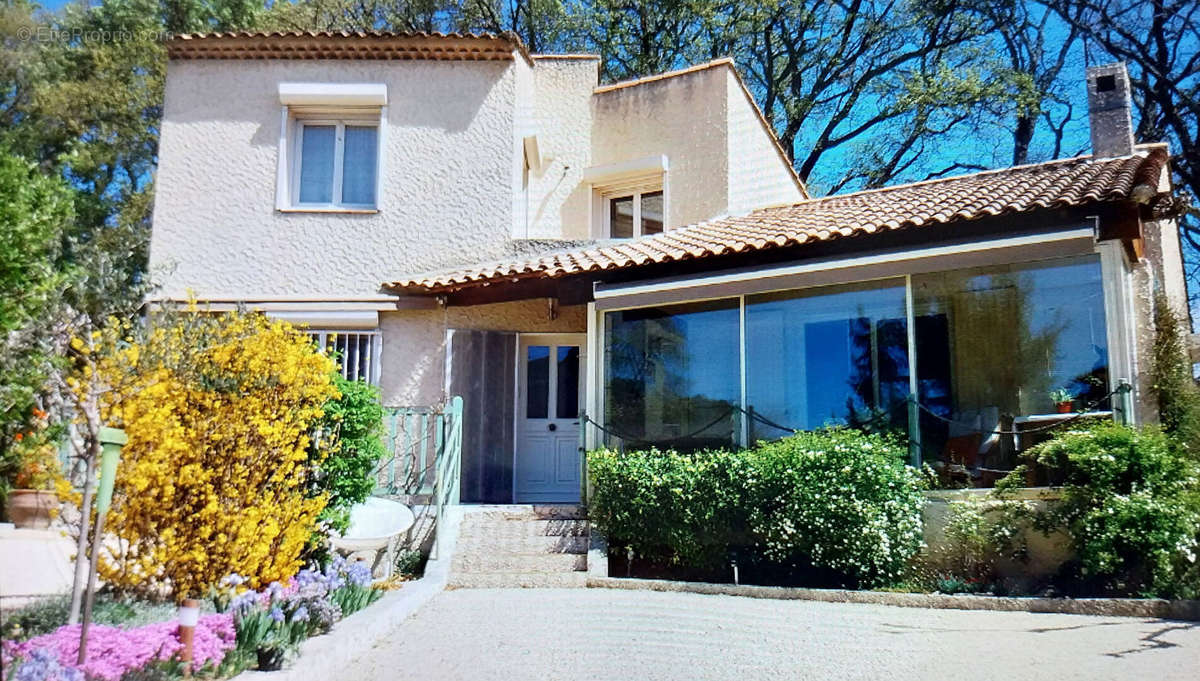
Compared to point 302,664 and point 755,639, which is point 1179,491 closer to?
point 755,639

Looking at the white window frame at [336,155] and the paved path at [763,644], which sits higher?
the white window frame at [336,155]

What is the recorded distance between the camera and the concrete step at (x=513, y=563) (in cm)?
1032

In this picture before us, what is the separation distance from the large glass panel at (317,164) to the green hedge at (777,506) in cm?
649

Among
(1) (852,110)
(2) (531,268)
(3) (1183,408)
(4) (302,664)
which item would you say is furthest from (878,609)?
(1) (852,110)

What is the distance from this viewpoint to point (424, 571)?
1025cm

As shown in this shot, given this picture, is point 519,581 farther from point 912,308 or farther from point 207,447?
point 912,308

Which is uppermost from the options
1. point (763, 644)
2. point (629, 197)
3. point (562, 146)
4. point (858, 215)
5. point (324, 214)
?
point (562, 146)

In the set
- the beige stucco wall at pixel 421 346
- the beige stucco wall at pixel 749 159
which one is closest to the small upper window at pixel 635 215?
the beige stucco wall at pixel 749 159

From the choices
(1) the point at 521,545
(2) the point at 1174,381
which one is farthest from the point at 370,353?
(2) the point at 1174,381

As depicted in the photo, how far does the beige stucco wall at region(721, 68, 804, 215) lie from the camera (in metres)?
15.9

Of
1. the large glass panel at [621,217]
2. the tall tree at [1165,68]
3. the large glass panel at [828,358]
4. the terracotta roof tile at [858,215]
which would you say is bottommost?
the large glass panel at [828,358]

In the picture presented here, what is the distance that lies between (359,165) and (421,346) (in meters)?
3.06

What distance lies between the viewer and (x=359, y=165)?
14.8 meters

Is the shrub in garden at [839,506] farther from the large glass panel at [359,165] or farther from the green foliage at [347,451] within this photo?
the large glass panel at [359,165]
